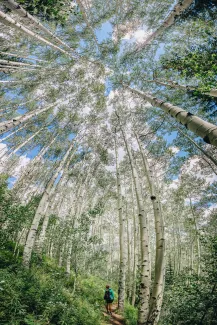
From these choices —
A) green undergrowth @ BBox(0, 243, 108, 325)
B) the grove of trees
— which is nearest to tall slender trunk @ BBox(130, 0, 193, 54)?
the grove of trees

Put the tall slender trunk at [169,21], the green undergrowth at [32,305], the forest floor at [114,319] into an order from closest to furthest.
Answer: the green undergrowth at [32,305] < the tall slender trunk at [169,21] < the forest floor at [114,319]

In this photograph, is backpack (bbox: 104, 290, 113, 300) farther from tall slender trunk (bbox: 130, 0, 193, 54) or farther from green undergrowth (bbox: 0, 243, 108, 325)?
tall slender trunk (bbox: 130, 0, 193, 54)

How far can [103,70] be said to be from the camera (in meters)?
12.0

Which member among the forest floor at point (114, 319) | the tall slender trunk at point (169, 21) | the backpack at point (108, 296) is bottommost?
the forest floor at point (114, 319)

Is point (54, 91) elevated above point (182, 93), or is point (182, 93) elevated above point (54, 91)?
point (54, 91)

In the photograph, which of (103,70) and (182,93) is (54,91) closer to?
(103,70)

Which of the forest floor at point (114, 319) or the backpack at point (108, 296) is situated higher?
the backpack at point (108, 296)

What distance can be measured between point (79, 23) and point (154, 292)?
12.5 meters

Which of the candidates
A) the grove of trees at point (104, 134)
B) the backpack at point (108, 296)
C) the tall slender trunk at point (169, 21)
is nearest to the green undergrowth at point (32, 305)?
the grove of trees at point (104, 134)

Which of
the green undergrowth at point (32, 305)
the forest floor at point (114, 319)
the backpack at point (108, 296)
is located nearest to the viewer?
the green undergrowth at point (32, 305)

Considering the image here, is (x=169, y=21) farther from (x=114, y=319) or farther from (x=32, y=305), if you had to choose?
(x=114, y=319)

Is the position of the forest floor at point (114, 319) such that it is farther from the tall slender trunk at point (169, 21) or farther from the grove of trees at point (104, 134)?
the tall slender trunk at point (169, 21)

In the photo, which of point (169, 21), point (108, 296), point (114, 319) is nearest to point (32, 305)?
point (114, 319)

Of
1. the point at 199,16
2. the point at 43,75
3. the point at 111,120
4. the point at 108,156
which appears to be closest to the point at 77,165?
the point at 108,156
